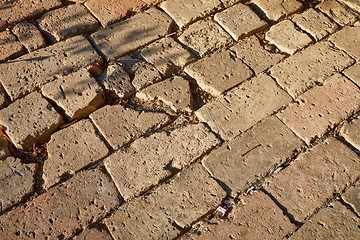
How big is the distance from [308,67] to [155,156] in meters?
1.62

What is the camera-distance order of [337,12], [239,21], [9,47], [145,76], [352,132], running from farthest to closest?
[337,12] < [239,21] < [9,47] < [145,76] < [352,132]

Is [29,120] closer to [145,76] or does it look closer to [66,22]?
[145,76]

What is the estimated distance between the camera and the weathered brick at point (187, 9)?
4.21 metres

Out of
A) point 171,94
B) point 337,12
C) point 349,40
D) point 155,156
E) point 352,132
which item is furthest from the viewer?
point 337,12

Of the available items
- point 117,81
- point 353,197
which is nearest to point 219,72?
point 117,81

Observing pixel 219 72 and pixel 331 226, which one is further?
pixel 219 72

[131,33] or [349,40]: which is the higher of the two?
[131,33]

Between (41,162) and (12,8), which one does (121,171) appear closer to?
(41,162)

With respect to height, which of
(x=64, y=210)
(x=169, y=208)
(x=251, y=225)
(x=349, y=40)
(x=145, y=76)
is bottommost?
(x=251, y=225)

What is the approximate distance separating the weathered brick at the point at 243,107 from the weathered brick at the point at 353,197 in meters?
0.87

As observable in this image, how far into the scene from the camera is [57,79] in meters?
3.72

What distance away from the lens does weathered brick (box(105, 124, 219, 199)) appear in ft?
10.5

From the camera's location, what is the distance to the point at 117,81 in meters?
3.74

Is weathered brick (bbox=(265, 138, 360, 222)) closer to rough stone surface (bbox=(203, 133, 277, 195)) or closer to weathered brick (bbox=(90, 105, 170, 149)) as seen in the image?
rough stone surface (bbox=(203, 133, 277, 195))
